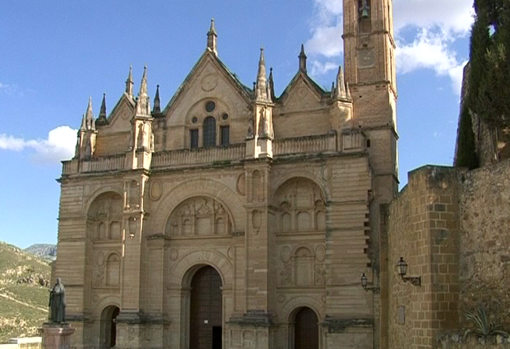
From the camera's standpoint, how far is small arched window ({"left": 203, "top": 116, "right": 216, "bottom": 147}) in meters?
35.6

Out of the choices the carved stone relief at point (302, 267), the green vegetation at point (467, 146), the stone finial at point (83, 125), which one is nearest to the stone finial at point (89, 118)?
the stone finial at point (83, 125)

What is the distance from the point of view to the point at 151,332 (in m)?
33.3

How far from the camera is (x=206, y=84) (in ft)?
118

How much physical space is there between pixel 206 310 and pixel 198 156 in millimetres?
7509

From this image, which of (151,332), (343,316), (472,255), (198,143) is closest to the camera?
(472,255)

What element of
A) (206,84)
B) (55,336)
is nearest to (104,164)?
(206,84)

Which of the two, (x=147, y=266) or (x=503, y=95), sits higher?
(x=503, y=95)

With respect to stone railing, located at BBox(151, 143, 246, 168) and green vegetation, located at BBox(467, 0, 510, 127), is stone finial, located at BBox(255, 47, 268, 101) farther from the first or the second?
green vegetation, located at BBox(467, 0, 510, 127)

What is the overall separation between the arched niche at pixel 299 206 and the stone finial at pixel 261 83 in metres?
4.27

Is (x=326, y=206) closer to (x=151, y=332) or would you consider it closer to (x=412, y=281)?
(x=151, y=332)

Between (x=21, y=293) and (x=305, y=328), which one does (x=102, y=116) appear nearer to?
(x=305, y=328)

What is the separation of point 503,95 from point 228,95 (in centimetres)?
1916

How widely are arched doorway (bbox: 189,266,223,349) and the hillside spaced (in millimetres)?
14648

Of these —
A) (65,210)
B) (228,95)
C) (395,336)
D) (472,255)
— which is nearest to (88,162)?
(65,210)
